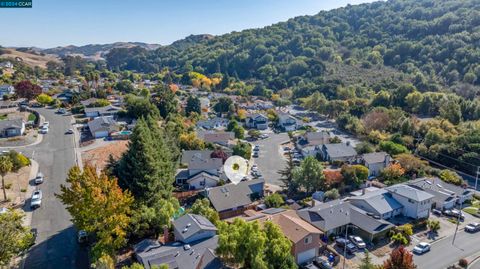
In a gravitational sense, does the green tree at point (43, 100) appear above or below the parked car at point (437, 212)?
above

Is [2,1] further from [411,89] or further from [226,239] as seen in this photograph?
[411,89]

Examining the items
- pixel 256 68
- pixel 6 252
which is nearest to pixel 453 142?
pixel 6 252

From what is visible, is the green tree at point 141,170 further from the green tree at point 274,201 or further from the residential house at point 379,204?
the residential house at point 379,204

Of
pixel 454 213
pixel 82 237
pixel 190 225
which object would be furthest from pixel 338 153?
pixel 82 237

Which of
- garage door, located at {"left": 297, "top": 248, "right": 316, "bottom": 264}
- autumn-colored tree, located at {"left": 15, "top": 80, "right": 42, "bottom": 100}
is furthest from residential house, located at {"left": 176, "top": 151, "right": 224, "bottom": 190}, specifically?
autumn-colored tree, located at {"left": 15, "top": 80, "right": 42, "bottom": 100}

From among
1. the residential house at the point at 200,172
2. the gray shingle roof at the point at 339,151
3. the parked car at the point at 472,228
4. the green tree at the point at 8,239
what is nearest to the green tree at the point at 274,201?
the residential house at the point at 200,172

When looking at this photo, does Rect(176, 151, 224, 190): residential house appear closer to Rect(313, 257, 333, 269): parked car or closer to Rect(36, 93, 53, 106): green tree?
Rect(313, 257, 333, 269): parked car
